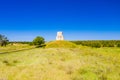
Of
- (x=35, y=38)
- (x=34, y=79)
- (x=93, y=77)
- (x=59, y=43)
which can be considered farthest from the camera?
(x=35, y=38)

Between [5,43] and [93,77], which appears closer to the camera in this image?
[93,77]

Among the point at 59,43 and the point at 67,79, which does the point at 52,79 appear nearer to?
the point at 67,79

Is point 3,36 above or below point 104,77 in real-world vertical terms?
above

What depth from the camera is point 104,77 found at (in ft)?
39.9

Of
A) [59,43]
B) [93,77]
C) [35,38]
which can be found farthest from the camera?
[35,38]

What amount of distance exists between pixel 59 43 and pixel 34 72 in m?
55.6

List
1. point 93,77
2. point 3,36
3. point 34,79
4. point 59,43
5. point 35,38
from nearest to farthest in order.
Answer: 1. point 34,79
2. point 93,77
3. point 59,43
4. point 35,38
5. point 3,36

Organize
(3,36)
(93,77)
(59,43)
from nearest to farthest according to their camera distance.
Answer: (93,77), (59,43), (3,36)

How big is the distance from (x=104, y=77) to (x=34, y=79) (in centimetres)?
496

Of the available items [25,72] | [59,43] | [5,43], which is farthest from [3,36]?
[25,72]

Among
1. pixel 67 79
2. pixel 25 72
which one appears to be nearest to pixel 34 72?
pixel 25 72

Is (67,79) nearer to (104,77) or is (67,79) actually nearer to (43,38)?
(104,77)

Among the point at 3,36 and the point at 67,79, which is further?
the point at 3,36

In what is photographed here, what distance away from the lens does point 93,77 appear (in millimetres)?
12039
